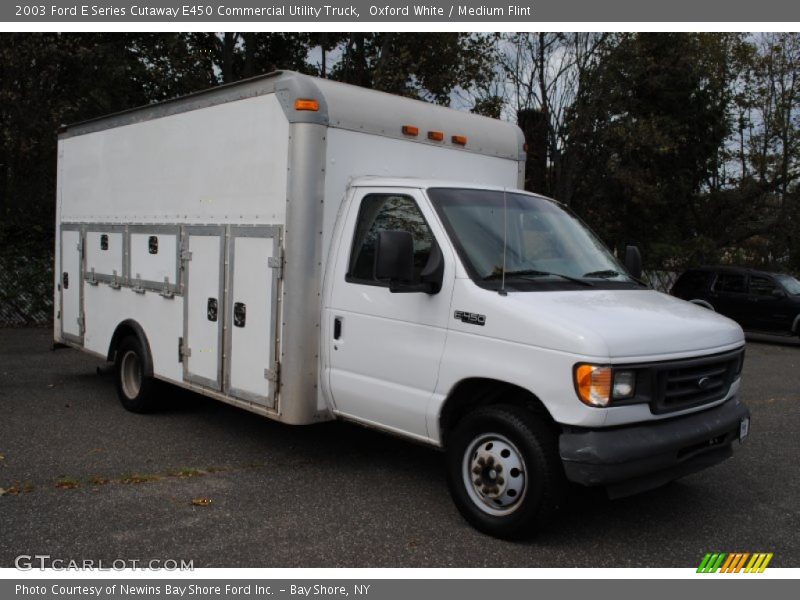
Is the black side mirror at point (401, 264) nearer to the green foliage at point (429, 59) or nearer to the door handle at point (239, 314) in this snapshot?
the door handle at point (239, 314)

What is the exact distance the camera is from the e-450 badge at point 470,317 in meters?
4.59

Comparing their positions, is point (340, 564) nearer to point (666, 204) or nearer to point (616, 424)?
point (616, 424)

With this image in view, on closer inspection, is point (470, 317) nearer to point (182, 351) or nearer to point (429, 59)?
point (182, 351)

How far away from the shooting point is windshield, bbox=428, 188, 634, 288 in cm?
488

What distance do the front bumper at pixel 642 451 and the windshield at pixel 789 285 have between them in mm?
13522

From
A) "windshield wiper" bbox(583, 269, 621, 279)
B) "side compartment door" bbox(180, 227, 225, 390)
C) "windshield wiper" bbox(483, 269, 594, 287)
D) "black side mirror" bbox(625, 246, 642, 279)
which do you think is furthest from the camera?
"side compartment door" bbox(180, 227, 225, 390)

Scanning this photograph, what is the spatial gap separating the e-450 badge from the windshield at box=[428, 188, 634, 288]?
0.23m

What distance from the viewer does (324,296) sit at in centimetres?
559

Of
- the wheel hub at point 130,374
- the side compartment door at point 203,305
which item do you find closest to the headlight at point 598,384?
the side compartment door at point 203,305

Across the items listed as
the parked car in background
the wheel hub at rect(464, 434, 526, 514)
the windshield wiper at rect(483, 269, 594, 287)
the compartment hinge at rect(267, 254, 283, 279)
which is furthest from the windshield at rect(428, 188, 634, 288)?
the parked car in background

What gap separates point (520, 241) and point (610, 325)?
1.14 m

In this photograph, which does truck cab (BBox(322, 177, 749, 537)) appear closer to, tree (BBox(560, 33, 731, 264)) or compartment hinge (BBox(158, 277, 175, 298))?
compartment hinge (BBox(158, 277, 175, 298))

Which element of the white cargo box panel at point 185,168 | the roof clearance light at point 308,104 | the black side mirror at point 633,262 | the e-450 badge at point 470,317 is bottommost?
the e-450 badge at point 470,317
